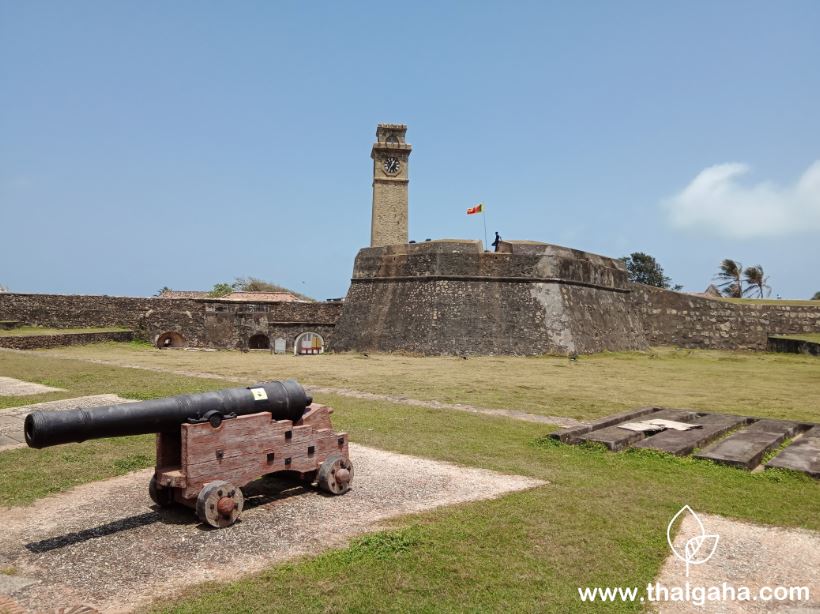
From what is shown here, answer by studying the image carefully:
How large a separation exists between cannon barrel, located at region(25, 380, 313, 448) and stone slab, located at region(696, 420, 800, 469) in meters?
3.79

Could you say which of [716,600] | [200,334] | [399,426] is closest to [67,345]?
[200,334]

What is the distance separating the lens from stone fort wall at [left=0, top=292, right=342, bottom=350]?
20859 millimetres

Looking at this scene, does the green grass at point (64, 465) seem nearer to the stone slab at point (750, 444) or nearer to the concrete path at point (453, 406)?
the concrete path at point (453, 406)

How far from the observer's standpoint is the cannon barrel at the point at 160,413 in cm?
320

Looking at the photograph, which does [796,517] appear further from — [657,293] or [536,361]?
[657,293]

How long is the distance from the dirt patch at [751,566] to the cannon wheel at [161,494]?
2995 mm

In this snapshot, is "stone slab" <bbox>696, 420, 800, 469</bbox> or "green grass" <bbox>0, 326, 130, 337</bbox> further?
"green grass" <bbox>0, 326, 130, 337</bbox>

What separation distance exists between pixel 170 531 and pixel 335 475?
45.3 inches

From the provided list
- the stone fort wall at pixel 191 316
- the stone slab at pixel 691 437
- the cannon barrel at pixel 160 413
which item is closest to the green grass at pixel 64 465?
the cannon barrel at pixel 160 413

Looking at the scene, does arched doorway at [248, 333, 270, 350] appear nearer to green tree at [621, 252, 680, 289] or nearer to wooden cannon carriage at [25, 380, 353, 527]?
wooden cannon carriage at [25, 380, 353, 527]

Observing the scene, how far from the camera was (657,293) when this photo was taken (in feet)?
73.4

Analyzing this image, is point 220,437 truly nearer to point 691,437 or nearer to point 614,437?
point 614,437

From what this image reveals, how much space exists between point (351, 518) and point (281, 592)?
3.50ft
